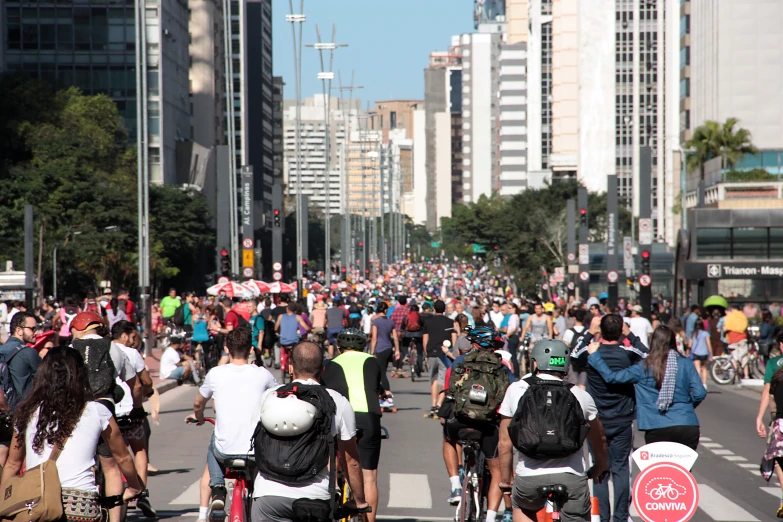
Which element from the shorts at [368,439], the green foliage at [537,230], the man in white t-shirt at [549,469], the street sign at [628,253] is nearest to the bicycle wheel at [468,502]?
the shorts at [368,439]

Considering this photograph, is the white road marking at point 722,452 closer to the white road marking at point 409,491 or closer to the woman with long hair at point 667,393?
the white road marking at point 409,491

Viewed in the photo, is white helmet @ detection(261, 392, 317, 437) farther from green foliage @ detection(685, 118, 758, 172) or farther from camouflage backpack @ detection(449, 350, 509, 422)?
green foliage @ detection(685, 118, 758, 172)

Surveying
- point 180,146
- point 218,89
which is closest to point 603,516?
point 180,146

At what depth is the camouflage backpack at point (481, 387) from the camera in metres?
9.60

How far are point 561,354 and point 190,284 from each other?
86.0 metres

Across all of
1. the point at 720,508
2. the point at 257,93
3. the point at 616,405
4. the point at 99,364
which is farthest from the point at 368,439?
the point at 257,93

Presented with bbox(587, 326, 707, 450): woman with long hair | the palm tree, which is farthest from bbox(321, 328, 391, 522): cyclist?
the palm tree

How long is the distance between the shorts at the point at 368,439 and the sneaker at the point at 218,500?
985 millimetres

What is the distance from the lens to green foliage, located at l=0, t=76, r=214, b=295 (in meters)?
58.0

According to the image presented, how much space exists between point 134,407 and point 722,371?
65.0ft

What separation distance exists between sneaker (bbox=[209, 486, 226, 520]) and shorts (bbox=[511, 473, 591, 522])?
7.29 feet

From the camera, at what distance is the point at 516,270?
83750 mm

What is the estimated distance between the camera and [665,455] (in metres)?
7.55

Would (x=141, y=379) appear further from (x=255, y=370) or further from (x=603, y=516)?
(x=603, y=516)
